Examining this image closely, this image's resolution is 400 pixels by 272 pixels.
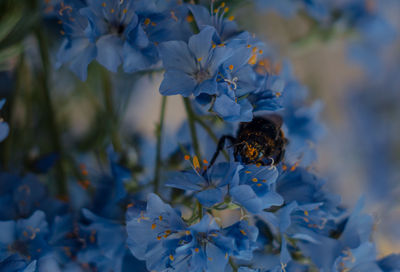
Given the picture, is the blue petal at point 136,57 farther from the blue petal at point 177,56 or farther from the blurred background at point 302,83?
the blurred background at point 302,83

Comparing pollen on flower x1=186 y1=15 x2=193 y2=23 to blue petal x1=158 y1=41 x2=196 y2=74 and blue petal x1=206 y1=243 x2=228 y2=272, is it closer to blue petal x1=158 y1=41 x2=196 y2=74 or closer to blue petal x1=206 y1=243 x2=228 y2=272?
blue petal x1=158 y1=41 x2=196 y2=74

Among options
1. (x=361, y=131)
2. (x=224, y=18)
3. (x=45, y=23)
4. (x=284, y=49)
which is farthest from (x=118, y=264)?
(x=361, y=131)

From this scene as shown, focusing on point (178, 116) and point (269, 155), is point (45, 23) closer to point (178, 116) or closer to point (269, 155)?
point (269, 155)

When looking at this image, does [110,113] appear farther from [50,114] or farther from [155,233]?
[155,233]

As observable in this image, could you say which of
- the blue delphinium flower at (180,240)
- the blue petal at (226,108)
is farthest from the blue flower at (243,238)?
the blue petal at (226,108)

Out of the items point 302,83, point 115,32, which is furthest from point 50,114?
point 302,83

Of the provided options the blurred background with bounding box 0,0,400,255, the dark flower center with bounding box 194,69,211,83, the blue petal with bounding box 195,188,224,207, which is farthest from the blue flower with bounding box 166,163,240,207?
the blurred background with bounding box 0,0,400,255
